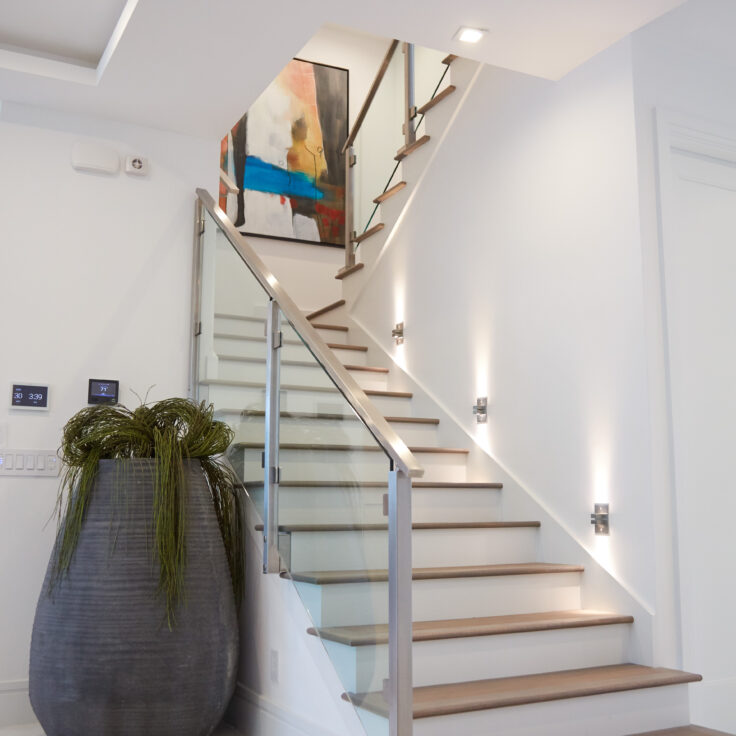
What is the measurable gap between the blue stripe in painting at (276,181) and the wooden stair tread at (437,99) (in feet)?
5.10

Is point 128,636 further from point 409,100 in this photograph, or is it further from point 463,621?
point 409,100

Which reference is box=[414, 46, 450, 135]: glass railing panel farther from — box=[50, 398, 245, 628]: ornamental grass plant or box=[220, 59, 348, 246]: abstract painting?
box=[50, 398, 245, 628]: ornamental grass plant

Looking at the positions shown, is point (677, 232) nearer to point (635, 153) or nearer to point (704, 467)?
point (635, 153)

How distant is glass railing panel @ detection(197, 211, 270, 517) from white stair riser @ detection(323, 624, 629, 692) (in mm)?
880

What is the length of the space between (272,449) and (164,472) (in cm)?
41

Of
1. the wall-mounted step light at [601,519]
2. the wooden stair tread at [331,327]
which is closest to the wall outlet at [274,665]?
the wall-mounted step light at [601,519]

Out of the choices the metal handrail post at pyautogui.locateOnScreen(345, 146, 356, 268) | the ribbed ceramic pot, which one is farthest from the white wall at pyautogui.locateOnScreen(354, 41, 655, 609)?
the ribbed ceramic pot

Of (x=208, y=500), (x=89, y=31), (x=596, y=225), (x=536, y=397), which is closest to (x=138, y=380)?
(x=208, y=500)

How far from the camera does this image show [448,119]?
4840 millimetres

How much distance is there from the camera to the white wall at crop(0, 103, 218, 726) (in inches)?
140

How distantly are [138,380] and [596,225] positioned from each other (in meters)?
2.12

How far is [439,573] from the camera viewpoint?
3184mm

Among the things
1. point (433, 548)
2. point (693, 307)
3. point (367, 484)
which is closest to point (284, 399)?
point (367, 484)

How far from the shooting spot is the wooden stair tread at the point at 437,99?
15.9 feet
